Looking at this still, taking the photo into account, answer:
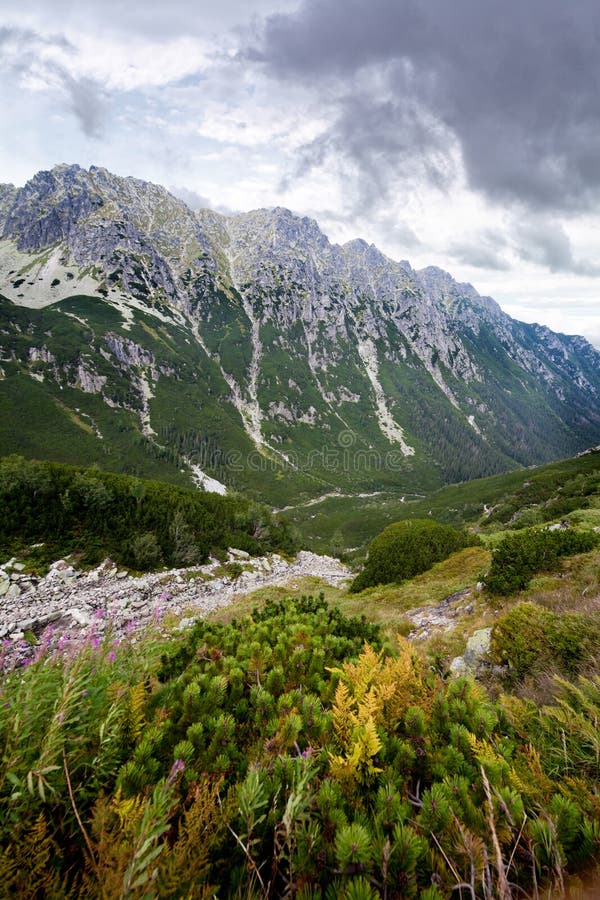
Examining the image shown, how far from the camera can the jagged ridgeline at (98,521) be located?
20438 millimetres

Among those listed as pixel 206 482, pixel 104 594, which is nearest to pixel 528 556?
pixel 104 594

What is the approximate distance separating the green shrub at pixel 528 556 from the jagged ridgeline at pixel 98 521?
18782 mm

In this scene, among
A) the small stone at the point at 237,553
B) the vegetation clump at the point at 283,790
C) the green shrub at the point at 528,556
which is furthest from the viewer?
the small stone at the point at 237,553

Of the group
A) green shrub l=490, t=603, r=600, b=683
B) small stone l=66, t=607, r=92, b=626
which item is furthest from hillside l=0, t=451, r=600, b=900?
small stone l=66, t=607, r=92, b=626

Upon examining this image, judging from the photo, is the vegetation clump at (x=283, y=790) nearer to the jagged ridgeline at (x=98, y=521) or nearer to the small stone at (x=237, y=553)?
the jagged ridgeline at (x=98, y=521)

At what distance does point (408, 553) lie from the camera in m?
20.0

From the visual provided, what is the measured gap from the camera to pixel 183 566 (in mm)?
22984

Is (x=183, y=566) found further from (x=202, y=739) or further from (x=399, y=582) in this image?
(x=202, y=739)

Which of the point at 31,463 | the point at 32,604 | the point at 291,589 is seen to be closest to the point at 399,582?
the point at 291,589

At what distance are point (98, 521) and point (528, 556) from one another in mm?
23658

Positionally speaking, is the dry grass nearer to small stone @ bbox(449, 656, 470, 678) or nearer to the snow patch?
small stone @ bbox(449, 656, 470, 678)

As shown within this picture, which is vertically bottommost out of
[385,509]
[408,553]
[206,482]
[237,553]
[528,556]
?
[385,509]

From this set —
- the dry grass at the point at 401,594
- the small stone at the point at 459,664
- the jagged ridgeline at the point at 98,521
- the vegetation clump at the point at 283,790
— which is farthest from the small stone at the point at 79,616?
the small stone at the point at 459,664

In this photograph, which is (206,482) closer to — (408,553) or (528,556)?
(408,553)
